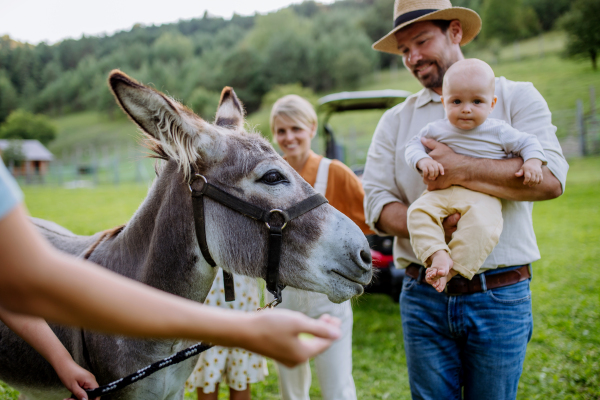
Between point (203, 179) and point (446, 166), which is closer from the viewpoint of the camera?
point (203, 179)

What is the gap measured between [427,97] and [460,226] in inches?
38.2

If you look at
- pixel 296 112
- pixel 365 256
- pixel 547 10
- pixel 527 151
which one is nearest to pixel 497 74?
pixel 547 10

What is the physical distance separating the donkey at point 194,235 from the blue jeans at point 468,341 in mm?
756

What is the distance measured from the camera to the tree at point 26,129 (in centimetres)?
6238

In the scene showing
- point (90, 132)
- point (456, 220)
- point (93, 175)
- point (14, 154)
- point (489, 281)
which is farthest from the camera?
point (90, 132)

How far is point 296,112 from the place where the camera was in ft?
11.2

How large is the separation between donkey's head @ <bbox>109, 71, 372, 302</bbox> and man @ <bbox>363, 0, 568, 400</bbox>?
0.67 metres

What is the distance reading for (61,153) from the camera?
57750 mm

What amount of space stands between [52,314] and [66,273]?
8cm

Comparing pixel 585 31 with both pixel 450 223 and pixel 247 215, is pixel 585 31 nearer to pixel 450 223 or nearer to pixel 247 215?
pixel 450 223

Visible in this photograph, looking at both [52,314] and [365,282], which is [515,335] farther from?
[52,314]

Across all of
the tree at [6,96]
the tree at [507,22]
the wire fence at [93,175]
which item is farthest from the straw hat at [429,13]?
the tree at [6,96]

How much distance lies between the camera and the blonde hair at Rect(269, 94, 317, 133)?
341 centimetres

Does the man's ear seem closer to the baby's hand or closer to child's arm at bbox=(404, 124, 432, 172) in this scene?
child's arm at bbox=(404, 124, 432, 172)
